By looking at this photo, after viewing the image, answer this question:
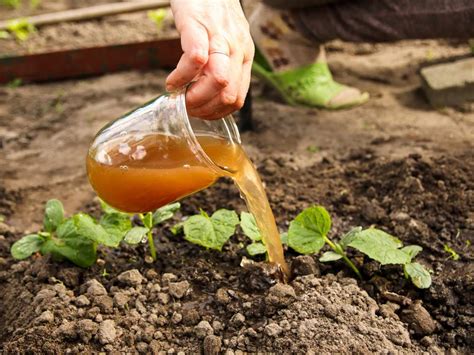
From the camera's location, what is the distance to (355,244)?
2.06 meters

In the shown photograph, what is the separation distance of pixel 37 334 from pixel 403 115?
207 centimetres

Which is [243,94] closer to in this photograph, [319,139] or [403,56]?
[319,139]

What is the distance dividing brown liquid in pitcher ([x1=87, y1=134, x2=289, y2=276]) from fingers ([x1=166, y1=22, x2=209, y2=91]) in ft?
0.55

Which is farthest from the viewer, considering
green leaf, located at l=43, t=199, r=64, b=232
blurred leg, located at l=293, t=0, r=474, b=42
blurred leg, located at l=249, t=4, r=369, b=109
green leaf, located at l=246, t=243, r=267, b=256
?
blurred leg, located at l=249, t=4, r=369, b=109

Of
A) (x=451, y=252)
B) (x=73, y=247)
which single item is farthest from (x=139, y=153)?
(x=451, y=252)

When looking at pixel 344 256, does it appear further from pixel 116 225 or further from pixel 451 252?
pixel 116 225

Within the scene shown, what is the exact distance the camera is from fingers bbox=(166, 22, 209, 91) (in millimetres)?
1648

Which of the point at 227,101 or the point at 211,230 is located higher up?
the point at 227,101

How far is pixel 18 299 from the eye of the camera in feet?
7.00

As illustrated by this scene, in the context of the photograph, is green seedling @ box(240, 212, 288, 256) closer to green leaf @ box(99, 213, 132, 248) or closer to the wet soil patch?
the wet soil patch

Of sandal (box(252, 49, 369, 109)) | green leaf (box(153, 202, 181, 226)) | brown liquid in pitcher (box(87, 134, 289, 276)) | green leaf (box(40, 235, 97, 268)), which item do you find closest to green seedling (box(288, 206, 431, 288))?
brown liquid in pitcher (box(87, 134, 289, 276))

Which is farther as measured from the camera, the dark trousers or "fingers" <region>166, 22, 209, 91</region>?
the dark trousers

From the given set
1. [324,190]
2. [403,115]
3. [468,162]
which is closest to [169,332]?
[324,190]

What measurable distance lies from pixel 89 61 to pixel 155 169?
2.43m
